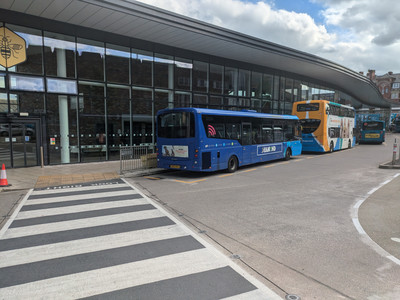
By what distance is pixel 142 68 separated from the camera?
17000 millimetres

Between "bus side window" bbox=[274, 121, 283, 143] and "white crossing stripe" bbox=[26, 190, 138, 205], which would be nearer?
"white crossing stripe" bbox=[26, 190, 138, 205]

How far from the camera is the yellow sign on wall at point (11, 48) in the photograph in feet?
41.0

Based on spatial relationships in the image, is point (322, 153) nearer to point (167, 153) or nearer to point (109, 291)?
point (167, 153)

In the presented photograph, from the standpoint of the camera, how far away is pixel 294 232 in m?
5.26

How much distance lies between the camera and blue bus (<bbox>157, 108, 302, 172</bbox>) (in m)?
11.2

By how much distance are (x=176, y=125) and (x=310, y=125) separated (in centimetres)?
1312

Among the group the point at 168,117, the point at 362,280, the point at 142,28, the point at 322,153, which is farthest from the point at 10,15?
the point at 322,153

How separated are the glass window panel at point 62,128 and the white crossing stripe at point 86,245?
428 inches

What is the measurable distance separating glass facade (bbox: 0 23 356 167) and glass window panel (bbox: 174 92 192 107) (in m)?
0.07

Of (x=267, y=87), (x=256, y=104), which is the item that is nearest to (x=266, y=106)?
(x=256, y=104)

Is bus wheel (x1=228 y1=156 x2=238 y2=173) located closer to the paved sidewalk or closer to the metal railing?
the paved sidewalk

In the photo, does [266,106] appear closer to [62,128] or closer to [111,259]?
[62,128]

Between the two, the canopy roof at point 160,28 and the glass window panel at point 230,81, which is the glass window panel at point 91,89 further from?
the glass window panel at point 230,81

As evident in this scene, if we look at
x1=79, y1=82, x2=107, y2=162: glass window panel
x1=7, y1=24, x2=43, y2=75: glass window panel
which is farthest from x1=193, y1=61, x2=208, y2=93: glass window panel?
x1=7, y1=24, x2=43, y2=75: glass window panel
